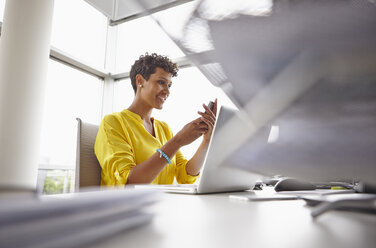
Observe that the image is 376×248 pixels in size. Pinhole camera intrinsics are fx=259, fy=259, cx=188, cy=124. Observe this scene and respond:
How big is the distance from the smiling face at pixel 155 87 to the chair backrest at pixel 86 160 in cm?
35

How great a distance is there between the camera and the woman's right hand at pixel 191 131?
0.95 metres

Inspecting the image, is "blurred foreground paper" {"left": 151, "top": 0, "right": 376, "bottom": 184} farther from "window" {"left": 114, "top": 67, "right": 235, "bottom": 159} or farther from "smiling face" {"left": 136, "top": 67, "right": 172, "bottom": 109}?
"window" {"left": 114, "top": 67, "right": 235, "bottom": 159}

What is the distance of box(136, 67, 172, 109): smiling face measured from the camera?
4.43 feet

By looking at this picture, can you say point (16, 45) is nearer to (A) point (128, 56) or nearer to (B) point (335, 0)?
(A) point (128, 56)

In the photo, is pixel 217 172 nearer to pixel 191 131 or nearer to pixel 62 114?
pixel 191 131

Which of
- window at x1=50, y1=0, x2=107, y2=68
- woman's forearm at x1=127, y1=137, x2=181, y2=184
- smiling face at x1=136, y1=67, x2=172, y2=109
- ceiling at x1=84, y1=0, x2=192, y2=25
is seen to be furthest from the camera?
window at x1=50, y1=0, x2=107, y2=68

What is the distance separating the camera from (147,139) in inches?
47.5

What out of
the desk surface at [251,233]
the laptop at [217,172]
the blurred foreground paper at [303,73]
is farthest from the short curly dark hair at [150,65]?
the desk surface at [251,233]

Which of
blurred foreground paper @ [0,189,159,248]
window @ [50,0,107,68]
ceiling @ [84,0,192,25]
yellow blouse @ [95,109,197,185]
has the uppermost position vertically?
window @ [50,0,107,68]

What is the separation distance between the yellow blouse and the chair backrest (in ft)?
0.11

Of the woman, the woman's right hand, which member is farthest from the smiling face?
the woman's right hand

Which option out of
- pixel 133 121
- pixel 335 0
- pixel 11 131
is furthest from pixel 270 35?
pixel 11 131

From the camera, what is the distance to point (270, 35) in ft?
0.95

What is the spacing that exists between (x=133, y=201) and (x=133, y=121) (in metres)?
1.05
